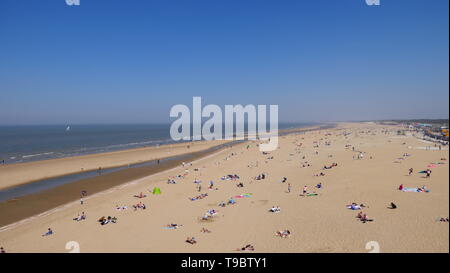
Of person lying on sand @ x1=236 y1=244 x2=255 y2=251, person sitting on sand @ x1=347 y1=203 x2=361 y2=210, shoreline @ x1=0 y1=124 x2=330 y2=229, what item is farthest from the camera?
shoreline @ x1=0 y1=124 x2=330 y2=229

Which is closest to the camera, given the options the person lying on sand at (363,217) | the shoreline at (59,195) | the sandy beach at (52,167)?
the person lying on sand at (363,217)

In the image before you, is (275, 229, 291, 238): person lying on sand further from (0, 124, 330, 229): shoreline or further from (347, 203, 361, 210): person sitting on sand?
(0, 124, 330, 229): shoreline

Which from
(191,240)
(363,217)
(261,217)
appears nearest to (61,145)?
(261,217)

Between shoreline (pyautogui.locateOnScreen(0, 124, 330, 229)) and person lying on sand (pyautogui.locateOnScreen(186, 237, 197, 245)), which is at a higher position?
person lying on sand (pyautogui.locateOnScreen(186, 237, 197, 245))

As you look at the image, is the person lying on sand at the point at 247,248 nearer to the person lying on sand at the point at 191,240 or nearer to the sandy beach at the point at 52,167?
the person lying on sand at the point at 191,240

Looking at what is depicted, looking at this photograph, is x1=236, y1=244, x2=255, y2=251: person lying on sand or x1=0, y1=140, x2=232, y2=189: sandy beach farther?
x1=0, y1=140, x2=232, y2=189: sandy beach

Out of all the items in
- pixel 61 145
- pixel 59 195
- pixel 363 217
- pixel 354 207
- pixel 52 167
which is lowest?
pixel 59 195

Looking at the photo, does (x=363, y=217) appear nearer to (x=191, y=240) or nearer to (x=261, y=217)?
(x=261, y=217)

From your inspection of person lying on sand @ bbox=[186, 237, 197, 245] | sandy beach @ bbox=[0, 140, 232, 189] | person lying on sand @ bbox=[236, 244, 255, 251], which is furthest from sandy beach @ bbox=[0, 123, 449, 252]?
sandy beach @ bbox=[0, 140, 232, 189]

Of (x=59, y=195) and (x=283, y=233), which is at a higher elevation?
(x=283, y=233)

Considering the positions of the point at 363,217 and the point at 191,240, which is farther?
the point at 363,217

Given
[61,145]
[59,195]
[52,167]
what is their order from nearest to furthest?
[59,195] < [52,167] < [61,145]

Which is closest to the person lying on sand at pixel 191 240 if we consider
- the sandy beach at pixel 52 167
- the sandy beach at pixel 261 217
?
the sandy beach at pixel 261 217
